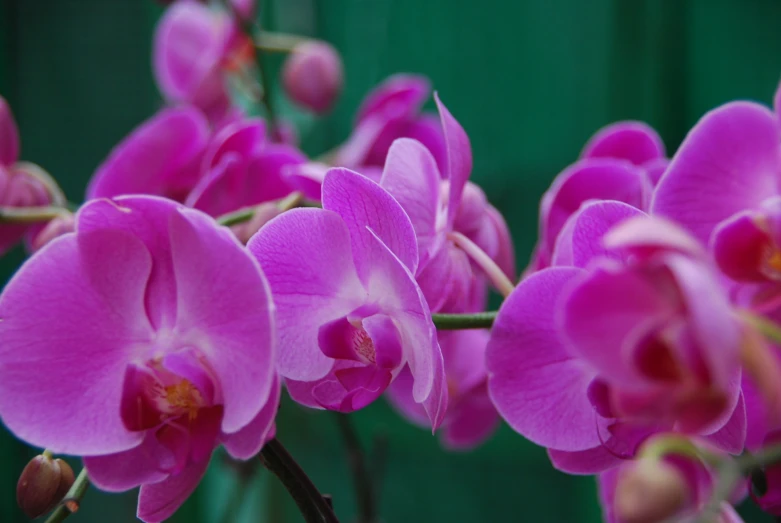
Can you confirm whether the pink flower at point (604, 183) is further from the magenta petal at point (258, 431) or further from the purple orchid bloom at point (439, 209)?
the magenta petal at point (258, 431)

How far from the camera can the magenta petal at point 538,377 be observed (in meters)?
0.27

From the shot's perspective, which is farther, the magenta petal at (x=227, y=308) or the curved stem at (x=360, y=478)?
the curved stem at (x=360, y=478)

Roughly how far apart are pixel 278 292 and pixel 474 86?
848mm

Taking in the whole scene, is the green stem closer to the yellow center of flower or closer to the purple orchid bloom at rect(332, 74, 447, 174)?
the yellow center of flower

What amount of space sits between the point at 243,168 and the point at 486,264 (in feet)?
0.47

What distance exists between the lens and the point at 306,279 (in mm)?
284

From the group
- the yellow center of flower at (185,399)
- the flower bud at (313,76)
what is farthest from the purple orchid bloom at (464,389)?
the flower bud at (313,76)

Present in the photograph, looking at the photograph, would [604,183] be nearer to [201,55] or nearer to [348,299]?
[348,299]

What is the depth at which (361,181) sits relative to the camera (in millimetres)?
258

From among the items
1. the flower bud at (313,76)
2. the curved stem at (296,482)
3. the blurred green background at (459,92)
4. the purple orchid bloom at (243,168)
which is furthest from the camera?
the blurred green background at (459,92)

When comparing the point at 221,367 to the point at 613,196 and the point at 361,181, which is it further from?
the point at 613,196

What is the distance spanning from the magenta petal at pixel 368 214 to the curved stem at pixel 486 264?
0.06 meters

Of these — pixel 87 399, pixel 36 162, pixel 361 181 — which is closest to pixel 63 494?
pixel 87 399

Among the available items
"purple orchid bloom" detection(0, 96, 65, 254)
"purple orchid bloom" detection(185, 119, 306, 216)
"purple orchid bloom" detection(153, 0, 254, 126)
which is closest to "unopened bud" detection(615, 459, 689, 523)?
"purple orchid bloom" detection(185, 119, 306, 216)
